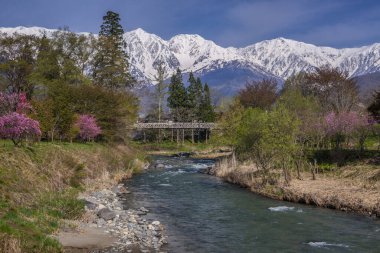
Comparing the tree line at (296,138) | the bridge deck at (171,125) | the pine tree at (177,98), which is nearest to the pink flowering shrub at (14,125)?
the tree line at (296,138)

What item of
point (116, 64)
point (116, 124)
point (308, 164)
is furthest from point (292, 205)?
point (116, 64)

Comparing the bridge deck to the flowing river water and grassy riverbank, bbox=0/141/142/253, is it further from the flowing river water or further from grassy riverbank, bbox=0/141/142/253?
the flowing river water

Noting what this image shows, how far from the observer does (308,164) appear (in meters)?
39.3

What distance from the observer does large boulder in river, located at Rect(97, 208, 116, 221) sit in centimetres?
2254

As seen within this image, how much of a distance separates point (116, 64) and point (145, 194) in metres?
36.1

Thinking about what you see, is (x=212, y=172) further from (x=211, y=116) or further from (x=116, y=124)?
(x=211, y=116)

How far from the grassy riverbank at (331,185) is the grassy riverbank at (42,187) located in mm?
13065

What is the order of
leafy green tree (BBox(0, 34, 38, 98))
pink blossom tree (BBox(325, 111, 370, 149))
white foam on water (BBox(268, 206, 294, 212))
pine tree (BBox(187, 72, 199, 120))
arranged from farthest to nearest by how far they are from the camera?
pine tree (BBox(187, 72, 199, 120))
leafy green tree (BBox(0, 34, 38, 98))
pink blossom tree (BBox(325, 111, 370, 149))
white foam on water (BBox(268, 206, 294, 212))

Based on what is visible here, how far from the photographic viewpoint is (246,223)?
2380 centimetres

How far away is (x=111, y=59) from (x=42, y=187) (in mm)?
41795

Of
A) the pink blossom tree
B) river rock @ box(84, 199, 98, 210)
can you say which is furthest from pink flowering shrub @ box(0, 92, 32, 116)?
the pink blossom tree

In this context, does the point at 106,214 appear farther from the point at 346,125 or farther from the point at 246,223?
the point at 346,125

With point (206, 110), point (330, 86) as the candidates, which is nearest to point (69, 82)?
point (330, 86)

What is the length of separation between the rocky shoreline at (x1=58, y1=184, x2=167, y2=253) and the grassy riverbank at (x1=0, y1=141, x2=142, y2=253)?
3.11 ft
